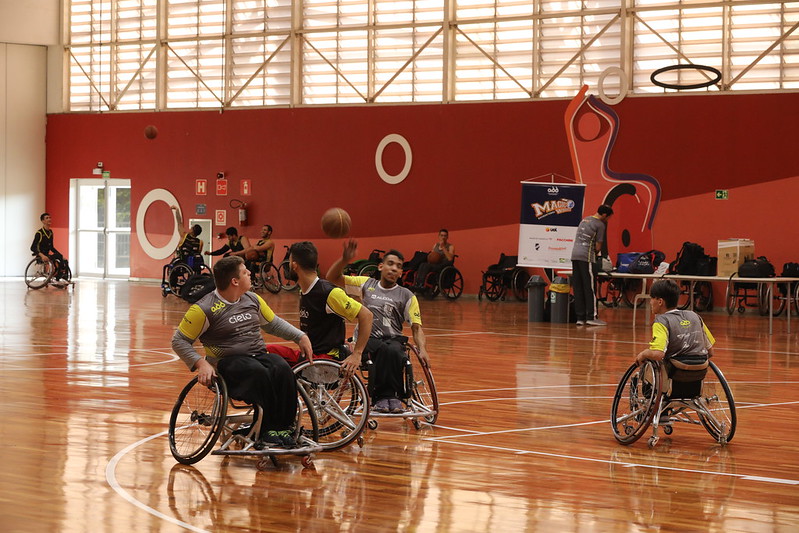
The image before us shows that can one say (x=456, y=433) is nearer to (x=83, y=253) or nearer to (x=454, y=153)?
(x=454, y=153)

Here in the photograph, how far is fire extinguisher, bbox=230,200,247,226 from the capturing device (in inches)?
842

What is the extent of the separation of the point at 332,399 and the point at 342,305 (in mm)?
520

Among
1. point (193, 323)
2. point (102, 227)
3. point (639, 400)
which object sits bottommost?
point (639, 400)

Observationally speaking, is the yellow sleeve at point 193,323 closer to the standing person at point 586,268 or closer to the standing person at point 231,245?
the standing person at point 586,268

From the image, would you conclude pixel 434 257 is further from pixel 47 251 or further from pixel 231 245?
pixel 47 251

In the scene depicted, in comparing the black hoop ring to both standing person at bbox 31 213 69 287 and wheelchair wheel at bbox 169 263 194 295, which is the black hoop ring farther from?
standing person at bbox 31 213 69 287

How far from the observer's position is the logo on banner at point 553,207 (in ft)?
52.1

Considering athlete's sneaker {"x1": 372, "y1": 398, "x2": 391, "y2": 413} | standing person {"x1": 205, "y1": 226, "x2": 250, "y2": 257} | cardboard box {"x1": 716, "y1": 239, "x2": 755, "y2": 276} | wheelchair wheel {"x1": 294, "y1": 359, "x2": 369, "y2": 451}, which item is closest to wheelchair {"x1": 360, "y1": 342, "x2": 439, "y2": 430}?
athlete's sneaker {"x1": 372, "y1": 398, "x2": 391, "y2": 413}

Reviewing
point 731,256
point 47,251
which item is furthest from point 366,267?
point 731,256

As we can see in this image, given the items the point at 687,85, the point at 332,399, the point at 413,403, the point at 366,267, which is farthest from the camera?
the point at 366,267

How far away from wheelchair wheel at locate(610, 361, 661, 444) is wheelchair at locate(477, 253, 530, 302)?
11865mm

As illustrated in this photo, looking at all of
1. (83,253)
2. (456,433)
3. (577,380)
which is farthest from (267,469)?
(83,253)

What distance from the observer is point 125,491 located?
5.07 metres

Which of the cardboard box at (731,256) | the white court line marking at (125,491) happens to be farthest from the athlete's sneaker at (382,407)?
the cardboard box at (731,256)
